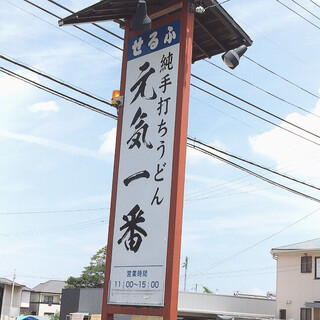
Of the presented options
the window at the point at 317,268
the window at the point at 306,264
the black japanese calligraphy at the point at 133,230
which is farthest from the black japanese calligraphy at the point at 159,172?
the window at the point at 306,264

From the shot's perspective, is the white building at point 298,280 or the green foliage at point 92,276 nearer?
the white building at point 298,280

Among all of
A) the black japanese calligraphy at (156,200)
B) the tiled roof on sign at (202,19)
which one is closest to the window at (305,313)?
the tiled roof on sign at (202,19)

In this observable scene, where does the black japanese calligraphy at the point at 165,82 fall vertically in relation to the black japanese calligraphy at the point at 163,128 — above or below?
above

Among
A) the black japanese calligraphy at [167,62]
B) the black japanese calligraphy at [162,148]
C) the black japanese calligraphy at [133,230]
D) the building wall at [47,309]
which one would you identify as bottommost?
the building wall at [47,309]

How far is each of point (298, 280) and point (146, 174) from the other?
29124 millimetres

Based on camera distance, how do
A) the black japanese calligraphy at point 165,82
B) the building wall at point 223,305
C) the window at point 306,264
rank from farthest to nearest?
the building wall at point 223,305 → the window at point 306,264 → the black japanese calligraphy at point 165,82

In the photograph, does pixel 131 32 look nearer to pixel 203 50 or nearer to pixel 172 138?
pixel 203 50

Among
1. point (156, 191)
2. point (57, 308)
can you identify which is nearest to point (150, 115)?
point (156, 191)

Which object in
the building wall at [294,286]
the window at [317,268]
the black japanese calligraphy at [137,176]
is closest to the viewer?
the black japanese calligraphy at [137,176]

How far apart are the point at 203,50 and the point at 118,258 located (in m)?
4.48

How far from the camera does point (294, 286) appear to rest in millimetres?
36062

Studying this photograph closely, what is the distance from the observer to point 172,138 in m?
8.75

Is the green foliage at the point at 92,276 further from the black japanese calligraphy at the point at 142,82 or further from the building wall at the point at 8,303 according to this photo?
the black japanese calligraphy at the point at 142,82

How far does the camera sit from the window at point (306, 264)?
3528 centimetres
